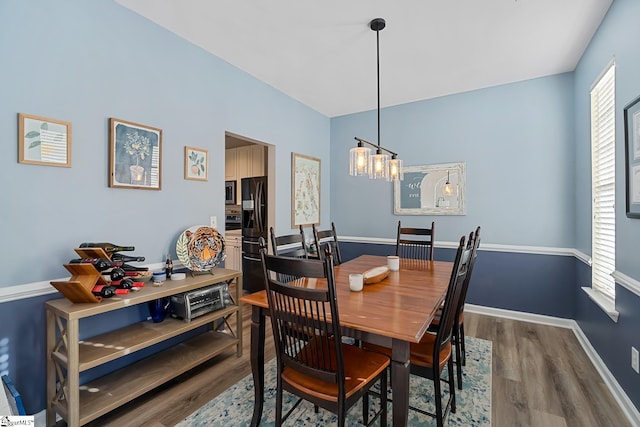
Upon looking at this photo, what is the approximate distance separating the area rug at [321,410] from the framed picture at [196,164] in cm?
175

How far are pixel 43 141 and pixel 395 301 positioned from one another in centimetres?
230

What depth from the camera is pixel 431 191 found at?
157 inches

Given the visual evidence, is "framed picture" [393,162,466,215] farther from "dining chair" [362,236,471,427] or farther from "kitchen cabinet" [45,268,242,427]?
"kitchen cabinet" [45,268,242,427]

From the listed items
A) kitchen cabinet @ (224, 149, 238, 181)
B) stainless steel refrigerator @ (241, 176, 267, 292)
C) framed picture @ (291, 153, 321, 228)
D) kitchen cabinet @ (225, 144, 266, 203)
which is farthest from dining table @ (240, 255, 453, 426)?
kitchen cabinet @ (224, 149, 238, 181)

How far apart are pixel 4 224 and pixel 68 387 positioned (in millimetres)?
962

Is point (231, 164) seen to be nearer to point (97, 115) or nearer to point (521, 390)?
point (97, 115)

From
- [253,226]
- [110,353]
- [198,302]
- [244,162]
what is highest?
[244,162]

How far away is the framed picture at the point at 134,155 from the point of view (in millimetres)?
2141

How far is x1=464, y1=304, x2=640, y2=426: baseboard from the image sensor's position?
1.87 metres

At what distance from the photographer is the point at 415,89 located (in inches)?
146

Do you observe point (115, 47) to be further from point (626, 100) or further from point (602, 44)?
point (602, 44)

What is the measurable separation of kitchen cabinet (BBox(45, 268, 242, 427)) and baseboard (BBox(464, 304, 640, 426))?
2.77 meters

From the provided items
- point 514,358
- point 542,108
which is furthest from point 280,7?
point 514,358

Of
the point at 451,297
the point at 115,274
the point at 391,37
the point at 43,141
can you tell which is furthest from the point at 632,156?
the point at 43,141
